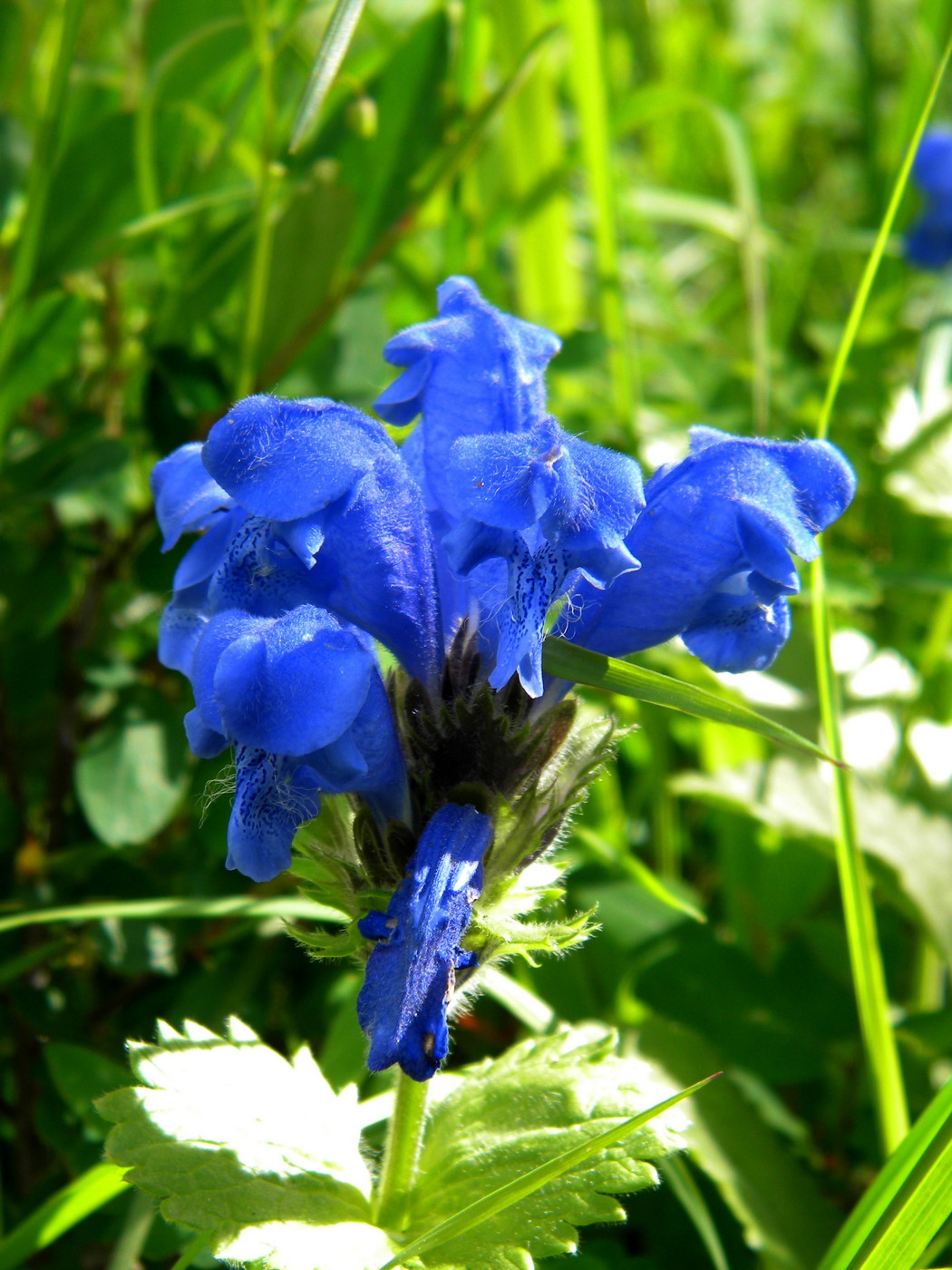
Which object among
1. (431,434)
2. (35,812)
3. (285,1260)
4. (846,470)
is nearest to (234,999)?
(35,812)

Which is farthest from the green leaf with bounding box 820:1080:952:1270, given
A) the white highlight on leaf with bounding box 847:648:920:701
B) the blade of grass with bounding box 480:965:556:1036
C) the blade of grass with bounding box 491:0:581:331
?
the blade of grass with bounding box 491:0:581:331

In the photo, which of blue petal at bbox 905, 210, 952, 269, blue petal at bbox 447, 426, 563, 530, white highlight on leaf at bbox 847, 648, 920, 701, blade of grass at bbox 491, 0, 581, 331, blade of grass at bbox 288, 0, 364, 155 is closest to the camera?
blue petal at bbox 447, 426, 563, 530

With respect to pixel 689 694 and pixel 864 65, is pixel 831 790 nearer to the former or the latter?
pixel 689 694

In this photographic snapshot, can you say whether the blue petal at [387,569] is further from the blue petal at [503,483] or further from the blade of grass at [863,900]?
the blade of grass at [863,900]

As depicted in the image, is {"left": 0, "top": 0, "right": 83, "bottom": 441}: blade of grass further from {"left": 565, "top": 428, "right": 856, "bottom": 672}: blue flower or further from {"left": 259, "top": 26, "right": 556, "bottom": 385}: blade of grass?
{"left": 565, "top": 428, "right": 856, "bottom": 672}: blue flower

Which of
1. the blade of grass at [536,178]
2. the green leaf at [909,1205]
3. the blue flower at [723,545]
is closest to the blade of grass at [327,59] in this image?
the blue flower at [723,545]

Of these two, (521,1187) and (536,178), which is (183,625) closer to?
(521,1187)

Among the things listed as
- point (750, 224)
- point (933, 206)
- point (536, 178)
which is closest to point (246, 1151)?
point (750, 224)

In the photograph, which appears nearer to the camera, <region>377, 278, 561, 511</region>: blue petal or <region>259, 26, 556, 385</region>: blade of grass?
<region>377, 278, 561, 511</region>: blue petal
